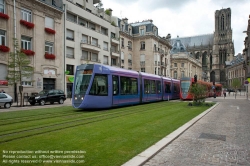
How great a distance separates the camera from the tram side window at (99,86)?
13.6 m

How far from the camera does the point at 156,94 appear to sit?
22859mm

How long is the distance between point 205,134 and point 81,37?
28937 mm

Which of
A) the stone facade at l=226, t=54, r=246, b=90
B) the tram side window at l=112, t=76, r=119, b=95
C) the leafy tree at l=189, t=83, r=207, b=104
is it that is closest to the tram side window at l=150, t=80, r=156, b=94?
the leafy tree at l=189, t=83, r=207, b=104

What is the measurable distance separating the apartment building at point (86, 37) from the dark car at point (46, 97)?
275 inches

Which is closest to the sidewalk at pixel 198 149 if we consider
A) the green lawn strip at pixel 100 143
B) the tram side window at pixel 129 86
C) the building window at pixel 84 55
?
the green lawn strip at pixel 100 143

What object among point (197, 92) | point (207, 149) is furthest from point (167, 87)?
point (207, 149)

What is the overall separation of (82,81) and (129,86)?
15.9 feet

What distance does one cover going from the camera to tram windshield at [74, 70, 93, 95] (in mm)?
13507

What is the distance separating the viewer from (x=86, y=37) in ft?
113

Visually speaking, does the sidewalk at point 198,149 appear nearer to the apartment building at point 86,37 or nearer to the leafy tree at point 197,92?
the leafy tree at point 197,92

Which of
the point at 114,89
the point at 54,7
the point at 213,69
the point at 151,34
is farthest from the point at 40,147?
the point at 213,69

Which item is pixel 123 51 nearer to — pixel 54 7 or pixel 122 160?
pixel 54 7

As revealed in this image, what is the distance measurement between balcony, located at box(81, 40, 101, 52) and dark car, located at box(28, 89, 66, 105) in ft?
41.0

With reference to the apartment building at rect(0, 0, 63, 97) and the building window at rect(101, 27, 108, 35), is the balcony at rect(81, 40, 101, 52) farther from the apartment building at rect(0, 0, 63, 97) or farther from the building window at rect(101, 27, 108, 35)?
the apartment building at rect(0, 0, 63, 97)
